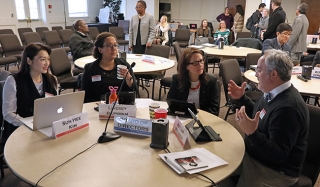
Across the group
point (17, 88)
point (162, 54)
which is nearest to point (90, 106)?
point (17, 88)

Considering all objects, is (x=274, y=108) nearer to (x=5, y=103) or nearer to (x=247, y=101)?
(x=247, y=101)

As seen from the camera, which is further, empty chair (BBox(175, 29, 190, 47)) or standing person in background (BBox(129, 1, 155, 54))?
empty chair (BBox(175, 29, 190, 47))

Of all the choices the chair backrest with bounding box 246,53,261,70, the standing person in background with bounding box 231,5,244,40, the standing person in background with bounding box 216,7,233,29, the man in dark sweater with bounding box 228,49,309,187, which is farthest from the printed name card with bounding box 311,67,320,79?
the standing person in background with bounding box 216,7,233,29

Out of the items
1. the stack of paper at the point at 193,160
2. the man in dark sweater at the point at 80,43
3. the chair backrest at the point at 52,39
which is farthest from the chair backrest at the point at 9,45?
the stack of paper at the point at 193,160

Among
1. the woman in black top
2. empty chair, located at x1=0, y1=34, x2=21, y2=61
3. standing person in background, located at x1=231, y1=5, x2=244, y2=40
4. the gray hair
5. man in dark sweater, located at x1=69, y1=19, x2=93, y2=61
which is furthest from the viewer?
standing person in background, located at x1=231, y1=5, x2=244, y2=40

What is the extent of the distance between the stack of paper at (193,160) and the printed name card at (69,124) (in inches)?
23.5

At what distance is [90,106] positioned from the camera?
2.13m

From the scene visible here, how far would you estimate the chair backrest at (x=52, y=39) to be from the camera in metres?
6.20

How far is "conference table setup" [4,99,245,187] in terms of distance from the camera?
1215 mm

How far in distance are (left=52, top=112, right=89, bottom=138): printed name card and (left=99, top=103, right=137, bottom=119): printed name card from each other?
14 centimetres

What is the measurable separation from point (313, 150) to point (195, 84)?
101cm

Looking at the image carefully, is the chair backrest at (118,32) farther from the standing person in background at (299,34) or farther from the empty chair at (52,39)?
the standing person in background at (299,34)

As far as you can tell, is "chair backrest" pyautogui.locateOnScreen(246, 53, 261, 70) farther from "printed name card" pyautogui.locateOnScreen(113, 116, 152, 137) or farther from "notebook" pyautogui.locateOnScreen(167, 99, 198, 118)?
"printed name card" pyautogui.locateOnScreen(113, 116, 152, 137)

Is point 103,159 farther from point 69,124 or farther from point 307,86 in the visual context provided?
point 307,86
